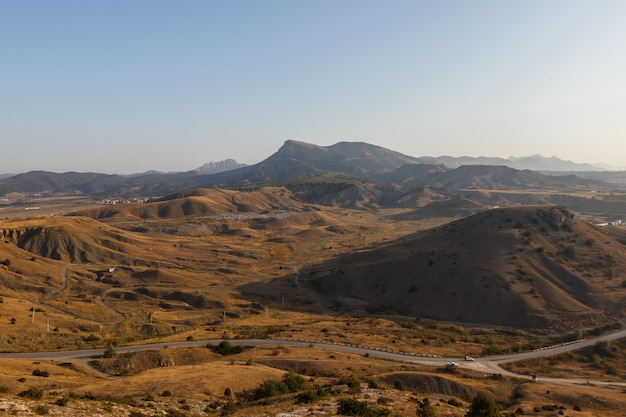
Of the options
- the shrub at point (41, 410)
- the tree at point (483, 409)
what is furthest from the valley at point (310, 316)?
the tree at point (483, 409)

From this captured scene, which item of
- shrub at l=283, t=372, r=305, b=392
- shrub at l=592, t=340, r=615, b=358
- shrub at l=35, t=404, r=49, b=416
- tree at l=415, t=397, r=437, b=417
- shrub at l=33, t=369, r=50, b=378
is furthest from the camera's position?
shrub at l=592, t=340, r=615, b=358

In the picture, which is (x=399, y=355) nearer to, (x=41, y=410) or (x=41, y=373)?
(x=41, y=373)

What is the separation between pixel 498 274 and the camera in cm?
9538

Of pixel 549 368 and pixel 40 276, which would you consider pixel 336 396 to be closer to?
pixel 549 368

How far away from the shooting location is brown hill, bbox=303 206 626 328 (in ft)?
282

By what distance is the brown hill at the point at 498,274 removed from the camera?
3386 inches

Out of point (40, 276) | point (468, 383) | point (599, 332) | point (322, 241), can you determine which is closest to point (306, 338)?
point (468, 383)

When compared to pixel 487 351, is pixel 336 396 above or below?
above

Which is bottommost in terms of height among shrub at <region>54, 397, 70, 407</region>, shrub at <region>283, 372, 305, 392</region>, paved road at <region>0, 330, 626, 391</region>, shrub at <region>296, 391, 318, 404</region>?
paved road at <region>0, 330, 626, 391</region>

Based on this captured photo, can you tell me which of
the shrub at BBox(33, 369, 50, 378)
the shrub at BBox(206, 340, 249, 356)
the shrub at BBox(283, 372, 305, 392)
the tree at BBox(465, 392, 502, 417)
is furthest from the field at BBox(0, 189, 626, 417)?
the tree at BBox(465, 392, 502, 417)

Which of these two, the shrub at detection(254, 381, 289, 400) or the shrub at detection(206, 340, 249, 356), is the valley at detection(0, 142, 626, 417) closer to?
the shrub at detection(206, 340, 249, 356)

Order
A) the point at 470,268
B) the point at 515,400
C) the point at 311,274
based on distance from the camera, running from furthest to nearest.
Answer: the point at 311,274 → the point at 470,268 → the point at 515,400

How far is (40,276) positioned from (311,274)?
69.5 meters

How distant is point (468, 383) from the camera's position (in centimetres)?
4906
